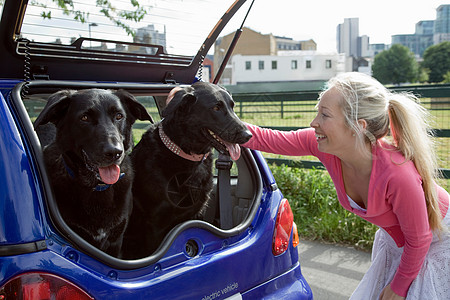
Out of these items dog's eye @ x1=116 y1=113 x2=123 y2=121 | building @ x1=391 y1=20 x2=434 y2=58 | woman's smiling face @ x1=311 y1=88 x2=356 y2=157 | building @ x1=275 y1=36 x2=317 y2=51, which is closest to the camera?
woman's smiling face @ x1=311 y1=88 x2=356 y2=157

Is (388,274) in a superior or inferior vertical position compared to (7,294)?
inferior

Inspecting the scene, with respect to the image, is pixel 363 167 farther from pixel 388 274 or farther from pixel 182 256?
pixel 182 256

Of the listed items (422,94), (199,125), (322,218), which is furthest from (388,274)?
(422,94)

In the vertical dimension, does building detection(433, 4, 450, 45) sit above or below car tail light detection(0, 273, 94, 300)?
above

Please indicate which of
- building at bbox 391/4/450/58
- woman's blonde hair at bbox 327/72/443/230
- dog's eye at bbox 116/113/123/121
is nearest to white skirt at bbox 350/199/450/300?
woman's blonde hair at bbox 327/72/443/230

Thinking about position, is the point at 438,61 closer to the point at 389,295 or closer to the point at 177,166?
the point at 177,166

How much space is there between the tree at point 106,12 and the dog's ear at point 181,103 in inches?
21.2

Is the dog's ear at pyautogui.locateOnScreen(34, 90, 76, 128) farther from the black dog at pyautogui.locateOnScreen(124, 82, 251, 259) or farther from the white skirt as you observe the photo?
the white skirt

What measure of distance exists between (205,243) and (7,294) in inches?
34.8

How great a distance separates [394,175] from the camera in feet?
6.44

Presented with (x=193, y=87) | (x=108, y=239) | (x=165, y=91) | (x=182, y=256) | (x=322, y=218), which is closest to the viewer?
(x=182, y=256)

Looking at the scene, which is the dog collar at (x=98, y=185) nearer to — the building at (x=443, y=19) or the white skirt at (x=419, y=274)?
the white skirt at (x=419, y=274)

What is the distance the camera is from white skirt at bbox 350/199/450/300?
2020mm

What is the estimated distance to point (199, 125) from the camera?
2762 millimetres
